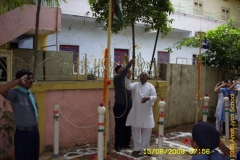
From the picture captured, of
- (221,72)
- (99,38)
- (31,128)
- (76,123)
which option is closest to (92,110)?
(76,123)

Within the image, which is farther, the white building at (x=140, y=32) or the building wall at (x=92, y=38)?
the building wall at (x=92, y=38)

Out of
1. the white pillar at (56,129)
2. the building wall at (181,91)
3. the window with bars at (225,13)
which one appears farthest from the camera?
the window with bars at (225,13)

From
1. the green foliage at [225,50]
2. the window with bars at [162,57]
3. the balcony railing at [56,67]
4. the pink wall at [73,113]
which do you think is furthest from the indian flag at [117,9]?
the window with bars at [162,57]

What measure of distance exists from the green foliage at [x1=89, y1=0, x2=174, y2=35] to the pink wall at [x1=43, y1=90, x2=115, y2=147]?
7.69ft

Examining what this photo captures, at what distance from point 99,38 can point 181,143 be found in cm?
800

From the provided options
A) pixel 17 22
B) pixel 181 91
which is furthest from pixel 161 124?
pixel 17 22

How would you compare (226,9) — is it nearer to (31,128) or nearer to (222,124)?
(222,124)

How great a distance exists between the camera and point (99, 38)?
13539 mm

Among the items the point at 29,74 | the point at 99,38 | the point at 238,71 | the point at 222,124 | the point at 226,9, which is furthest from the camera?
the point at 226,9

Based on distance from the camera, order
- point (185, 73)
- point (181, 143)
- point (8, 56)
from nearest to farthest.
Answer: point (8, 56) < point (181, 143) < point (185, 73)

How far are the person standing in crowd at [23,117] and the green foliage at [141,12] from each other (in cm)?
404

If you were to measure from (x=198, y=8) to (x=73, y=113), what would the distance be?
45.4 feet

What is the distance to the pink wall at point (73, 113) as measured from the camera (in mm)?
5727

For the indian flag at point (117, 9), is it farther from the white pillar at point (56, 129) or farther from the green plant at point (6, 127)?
the green plant at point (6, 127)
